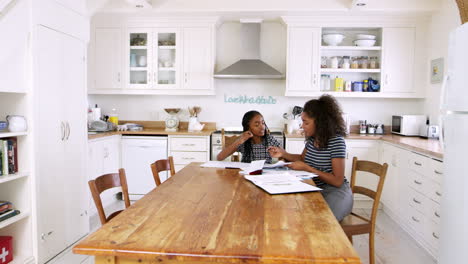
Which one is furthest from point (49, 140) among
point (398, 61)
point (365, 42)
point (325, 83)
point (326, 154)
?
point (398, 61)

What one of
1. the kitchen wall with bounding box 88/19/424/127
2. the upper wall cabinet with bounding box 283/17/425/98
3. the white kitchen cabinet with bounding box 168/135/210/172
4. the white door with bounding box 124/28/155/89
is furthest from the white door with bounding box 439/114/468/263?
the white door with bounding box 124/28/155/89

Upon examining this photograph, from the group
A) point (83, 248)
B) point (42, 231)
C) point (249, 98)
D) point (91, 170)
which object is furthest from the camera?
point (249, 98)

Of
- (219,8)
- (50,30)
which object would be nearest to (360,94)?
(219,8)

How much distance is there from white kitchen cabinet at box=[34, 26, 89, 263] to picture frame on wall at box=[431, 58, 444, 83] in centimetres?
368

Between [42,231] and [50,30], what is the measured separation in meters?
1.48

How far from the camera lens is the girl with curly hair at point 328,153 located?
6.81ft

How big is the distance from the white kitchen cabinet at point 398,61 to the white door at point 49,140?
3547 millimetres

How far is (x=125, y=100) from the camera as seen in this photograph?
4887 millimetres

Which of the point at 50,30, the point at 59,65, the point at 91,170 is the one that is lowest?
the point at 91,170

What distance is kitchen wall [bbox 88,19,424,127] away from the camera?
15.3ft

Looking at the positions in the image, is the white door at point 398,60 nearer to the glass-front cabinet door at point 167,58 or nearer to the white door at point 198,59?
the white door at point 198,59

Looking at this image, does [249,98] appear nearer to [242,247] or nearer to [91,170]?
[91,170]

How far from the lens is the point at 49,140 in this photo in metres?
2.63

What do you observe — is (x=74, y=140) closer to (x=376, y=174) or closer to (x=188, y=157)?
(x=188, y=157)
